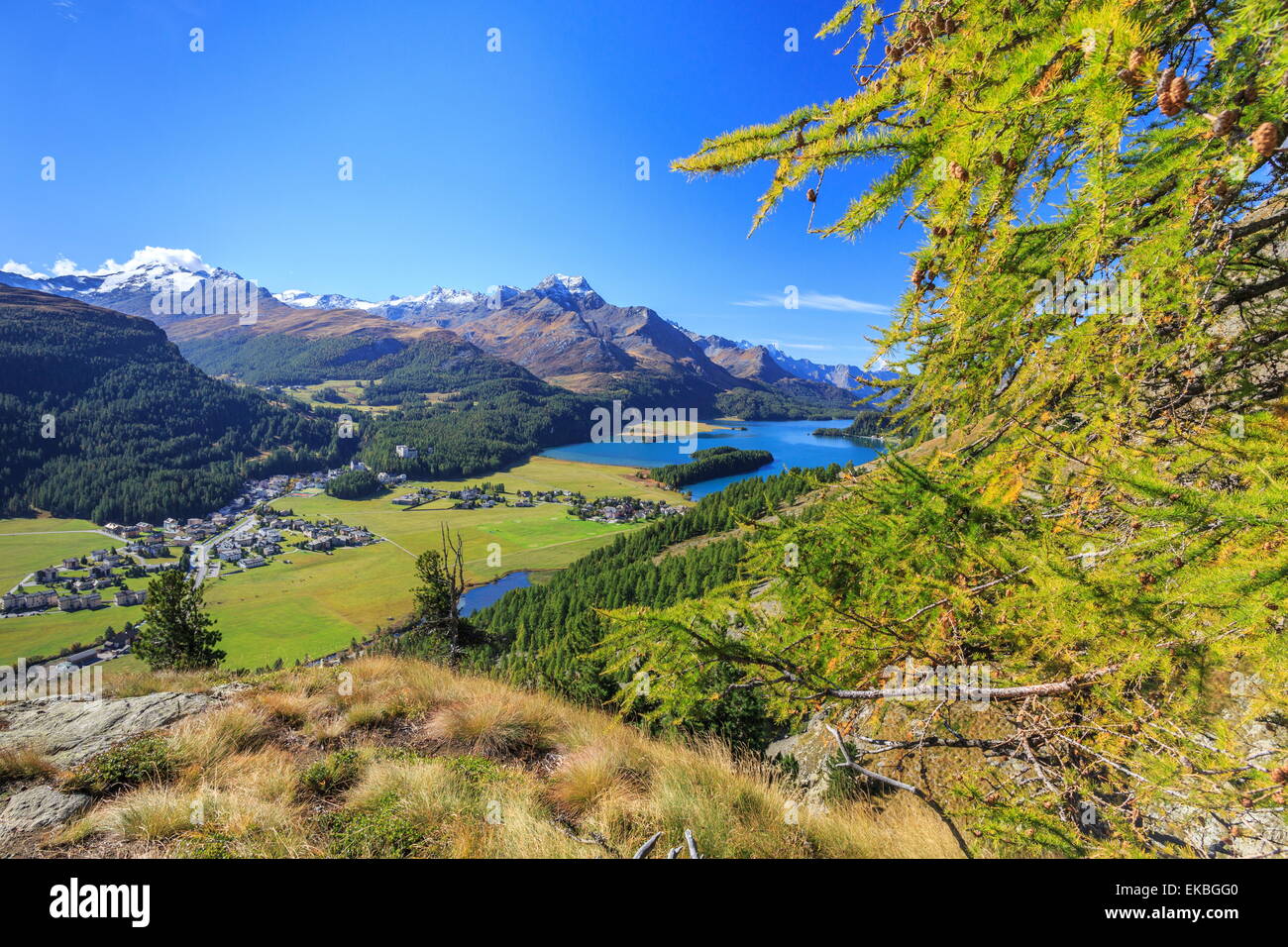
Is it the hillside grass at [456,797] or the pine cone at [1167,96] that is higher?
the pine cone at [1167,96]

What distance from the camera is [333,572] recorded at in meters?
76.1

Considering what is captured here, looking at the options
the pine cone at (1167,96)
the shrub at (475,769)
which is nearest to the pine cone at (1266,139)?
the pine cone at (1167,96)

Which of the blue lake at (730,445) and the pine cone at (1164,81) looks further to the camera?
the blue lake at (730,445)

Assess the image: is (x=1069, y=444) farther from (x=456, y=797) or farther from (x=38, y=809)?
(x=38, y=809)

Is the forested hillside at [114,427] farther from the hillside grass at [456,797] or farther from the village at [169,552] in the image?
the hillside grass at [456,797]

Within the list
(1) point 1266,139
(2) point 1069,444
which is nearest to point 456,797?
(2) point 1069,444

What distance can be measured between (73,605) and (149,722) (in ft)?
313

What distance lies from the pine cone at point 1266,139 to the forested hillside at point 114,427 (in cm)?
15950

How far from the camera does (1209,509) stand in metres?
1.68

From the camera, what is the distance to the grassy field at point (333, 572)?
55.8 metres

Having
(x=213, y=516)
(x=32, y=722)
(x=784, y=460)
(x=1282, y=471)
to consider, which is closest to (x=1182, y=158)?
(x=1282, y=471)

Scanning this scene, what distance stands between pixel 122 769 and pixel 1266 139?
9314mm

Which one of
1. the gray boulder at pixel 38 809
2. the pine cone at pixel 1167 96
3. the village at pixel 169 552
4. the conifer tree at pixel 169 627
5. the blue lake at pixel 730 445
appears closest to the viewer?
the pine cone at pixel 1167 96
